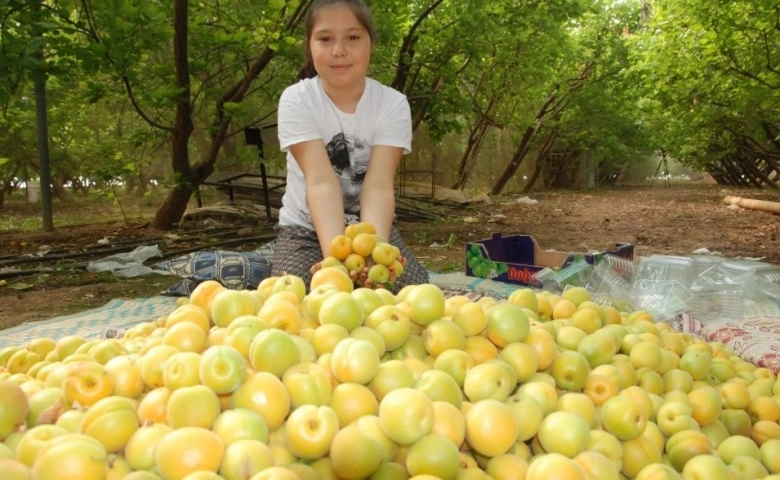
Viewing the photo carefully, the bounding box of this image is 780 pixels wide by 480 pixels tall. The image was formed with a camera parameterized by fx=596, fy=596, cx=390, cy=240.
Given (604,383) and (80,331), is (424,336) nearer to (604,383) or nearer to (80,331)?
(604,383)

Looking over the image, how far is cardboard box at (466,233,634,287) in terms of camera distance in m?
4.24

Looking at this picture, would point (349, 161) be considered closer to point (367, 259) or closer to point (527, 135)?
point (367, 259)

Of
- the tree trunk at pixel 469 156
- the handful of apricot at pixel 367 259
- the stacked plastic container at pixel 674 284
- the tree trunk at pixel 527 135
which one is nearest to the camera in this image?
the handful of apricot at pixel 367 259

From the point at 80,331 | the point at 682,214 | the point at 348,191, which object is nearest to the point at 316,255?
the point at 348,191

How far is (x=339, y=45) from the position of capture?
270cm

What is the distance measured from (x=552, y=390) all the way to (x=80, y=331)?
9.28 feet

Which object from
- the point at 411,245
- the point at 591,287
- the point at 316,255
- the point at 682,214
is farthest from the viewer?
the point at 682,214

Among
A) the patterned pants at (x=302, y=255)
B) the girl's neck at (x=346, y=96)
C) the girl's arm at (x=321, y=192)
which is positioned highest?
the girl's neck at (x=346, y=96)

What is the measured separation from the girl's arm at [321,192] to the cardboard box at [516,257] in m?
1.93

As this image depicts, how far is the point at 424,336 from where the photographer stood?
1.42 metres

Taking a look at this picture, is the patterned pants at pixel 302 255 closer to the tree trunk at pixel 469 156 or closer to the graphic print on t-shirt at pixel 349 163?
the graphic print on t-shirt at pixel 349 163

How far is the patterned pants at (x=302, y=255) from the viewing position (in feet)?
9.78

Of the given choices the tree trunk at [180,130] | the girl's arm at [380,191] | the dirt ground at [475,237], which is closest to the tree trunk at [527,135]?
the dirt ground at [475,237]

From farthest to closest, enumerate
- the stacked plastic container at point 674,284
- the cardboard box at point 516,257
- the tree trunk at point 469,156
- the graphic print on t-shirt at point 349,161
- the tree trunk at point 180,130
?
the tree trunk at point 469,156
the tree trunk at point 180,130
the cardboard box at point 516,257
the stacked plastic container at point 674,284
the graphic print on t-shirt at point 349,161
